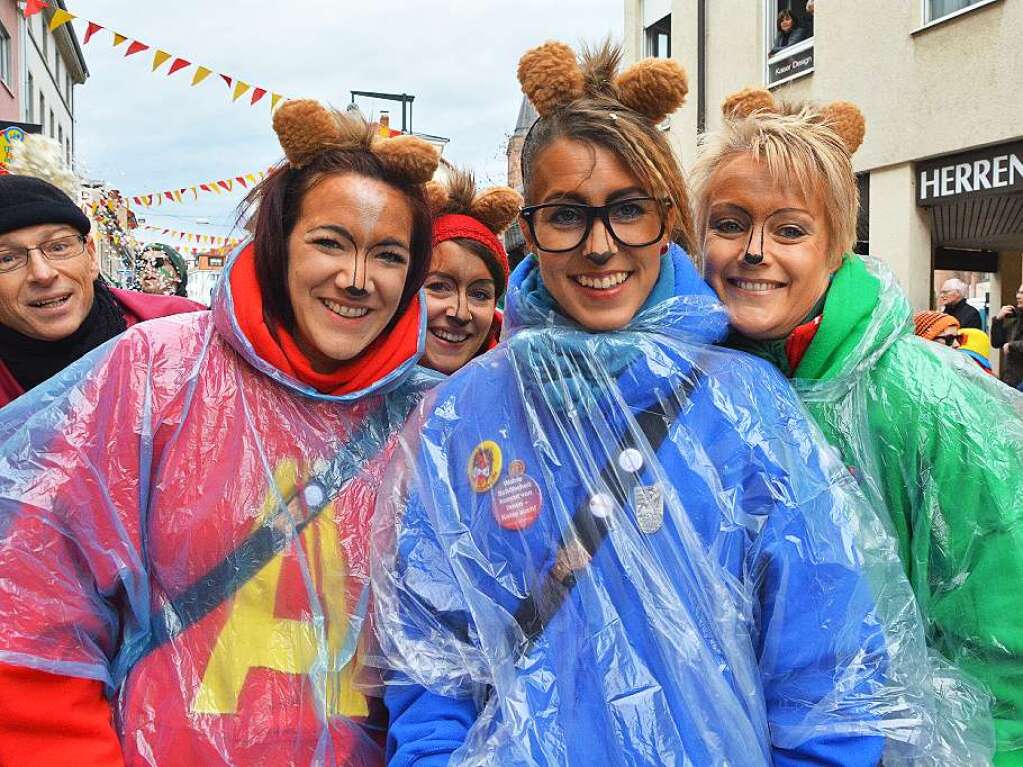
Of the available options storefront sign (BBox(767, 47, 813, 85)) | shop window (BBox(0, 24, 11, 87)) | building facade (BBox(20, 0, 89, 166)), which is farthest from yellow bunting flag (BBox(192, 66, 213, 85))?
shop window (BBox(0, 24, 11, 87))

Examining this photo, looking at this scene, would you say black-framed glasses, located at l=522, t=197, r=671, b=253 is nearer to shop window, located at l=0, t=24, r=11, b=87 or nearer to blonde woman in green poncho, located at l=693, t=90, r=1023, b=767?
blonde woman in green poncho, located at l=693, t=90, r=1023, b=767

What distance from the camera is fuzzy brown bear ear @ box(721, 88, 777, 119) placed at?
171 cm

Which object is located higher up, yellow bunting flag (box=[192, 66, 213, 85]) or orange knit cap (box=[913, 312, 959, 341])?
yellow bunting flag (box=[192, 66, 213, 85])

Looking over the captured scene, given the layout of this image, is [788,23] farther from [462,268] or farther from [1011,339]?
[462,268]

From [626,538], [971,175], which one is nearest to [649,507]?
[626,538]

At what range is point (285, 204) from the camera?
1624mm

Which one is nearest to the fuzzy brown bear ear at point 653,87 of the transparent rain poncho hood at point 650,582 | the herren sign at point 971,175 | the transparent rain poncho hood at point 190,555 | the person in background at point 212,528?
the transparent rain poncho hood at point 650,582

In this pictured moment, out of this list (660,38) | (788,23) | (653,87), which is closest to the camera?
(653,87)

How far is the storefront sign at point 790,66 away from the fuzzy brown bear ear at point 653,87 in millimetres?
7293

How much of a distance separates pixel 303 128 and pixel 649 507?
0.96 meters

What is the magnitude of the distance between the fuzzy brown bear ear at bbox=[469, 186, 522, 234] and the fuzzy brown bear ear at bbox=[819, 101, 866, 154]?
0.97m

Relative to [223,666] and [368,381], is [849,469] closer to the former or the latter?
[368,381]

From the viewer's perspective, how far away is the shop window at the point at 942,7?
645cm

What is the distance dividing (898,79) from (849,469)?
6729 millimetres
